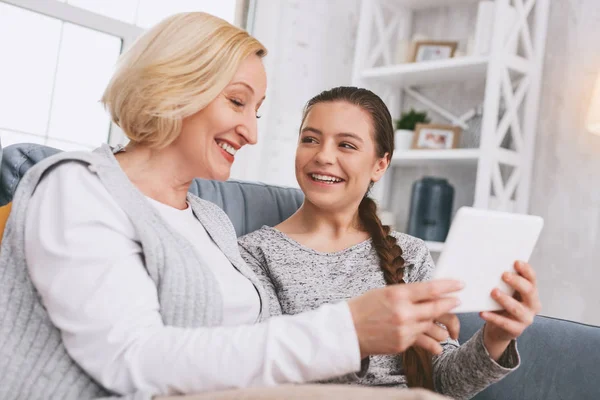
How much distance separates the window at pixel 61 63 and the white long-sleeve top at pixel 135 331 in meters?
1.88

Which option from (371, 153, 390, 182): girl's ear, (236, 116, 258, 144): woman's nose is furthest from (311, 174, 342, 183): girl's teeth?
(236, 116, 258, 144): woman's nose

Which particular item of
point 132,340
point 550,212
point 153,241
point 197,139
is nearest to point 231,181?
point 197,139

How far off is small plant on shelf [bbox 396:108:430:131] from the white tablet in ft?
6.45

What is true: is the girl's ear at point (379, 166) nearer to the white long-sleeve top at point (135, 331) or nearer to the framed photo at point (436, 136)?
the white long-sleeve top at point (135, 331)

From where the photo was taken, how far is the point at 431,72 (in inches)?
118

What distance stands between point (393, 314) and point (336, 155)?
0.77 meters

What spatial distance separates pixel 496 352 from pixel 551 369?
21 cm

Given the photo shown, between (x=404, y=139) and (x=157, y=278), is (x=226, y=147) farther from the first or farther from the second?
(x=404, y=139)

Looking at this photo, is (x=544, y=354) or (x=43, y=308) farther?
(x=544, y=354)

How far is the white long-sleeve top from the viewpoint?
0.85 meters

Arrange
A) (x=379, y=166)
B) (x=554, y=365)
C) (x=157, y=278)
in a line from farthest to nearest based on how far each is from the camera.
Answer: (x=379, y=166)
(x=554, y=365)
(x=157, y=278)

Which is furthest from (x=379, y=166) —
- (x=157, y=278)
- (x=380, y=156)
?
(x=157, y=278)

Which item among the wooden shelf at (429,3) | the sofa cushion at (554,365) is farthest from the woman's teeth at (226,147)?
the wooden shelf at (429,3)

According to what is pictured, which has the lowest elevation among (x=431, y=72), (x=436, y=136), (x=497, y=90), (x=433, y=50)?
(x=436, y=136)
